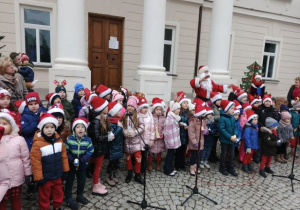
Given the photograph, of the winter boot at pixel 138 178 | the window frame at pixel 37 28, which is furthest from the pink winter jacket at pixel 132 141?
the window frame at pixel 37 28

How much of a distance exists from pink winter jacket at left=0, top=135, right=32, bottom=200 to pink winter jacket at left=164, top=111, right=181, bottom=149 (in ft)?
7.36

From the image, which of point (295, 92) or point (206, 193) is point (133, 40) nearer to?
point (295, 92)

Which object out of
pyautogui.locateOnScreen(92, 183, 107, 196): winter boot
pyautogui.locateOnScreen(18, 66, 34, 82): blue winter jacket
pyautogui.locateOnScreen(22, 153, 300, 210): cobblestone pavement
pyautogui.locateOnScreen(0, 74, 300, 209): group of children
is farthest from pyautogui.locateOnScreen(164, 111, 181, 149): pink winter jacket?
pyautogui.locateOnScreen(18, 66, 34, 82): blue winter jacket

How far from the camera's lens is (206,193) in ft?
12.1

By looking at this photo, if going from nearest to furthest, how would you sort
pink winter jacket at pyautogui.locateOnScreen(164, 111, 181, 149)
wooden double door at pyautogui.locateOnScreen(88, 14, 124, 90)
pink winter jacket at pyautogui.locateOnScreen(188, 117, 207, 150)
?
pink winter jacket at pyautogui.locateOnScreen(164, 111, 181, 149) < pink winter jacket at pyautogui.locateOnScreen(188, 117, 207, 150) < wooden double door at pyautogui.locateOnScreen(88, 14, 124, 90)

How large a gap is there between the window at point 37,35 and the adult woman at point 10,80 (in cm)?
459

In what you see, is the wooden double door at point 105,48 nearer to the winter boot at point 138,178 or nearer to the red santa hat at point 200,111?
the winter boot at point 138,178

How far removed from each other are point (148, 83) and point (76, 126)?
3.73 m

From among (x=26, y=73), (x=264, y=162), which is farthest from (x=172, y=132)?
(x=26, y=73)

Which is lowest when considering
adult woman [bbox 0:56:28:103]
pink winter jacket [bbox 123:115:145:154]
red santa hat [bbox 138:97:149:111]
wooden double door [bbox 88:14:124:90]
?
pink winter jacket [bbox 123:115:145:154]

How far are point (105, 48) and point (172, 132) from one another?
570cm

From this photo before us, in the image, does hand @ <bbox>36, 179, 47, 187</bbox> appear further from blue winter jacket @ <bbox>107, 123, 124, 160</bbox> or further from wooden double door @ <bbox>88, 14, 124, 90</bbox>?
wooden double door @ <bbox>88, 14, 124, 90</bbox>

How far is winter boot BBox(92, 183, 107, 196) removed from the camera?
3.44 m

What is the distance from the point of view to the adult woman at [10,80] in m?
3.54
